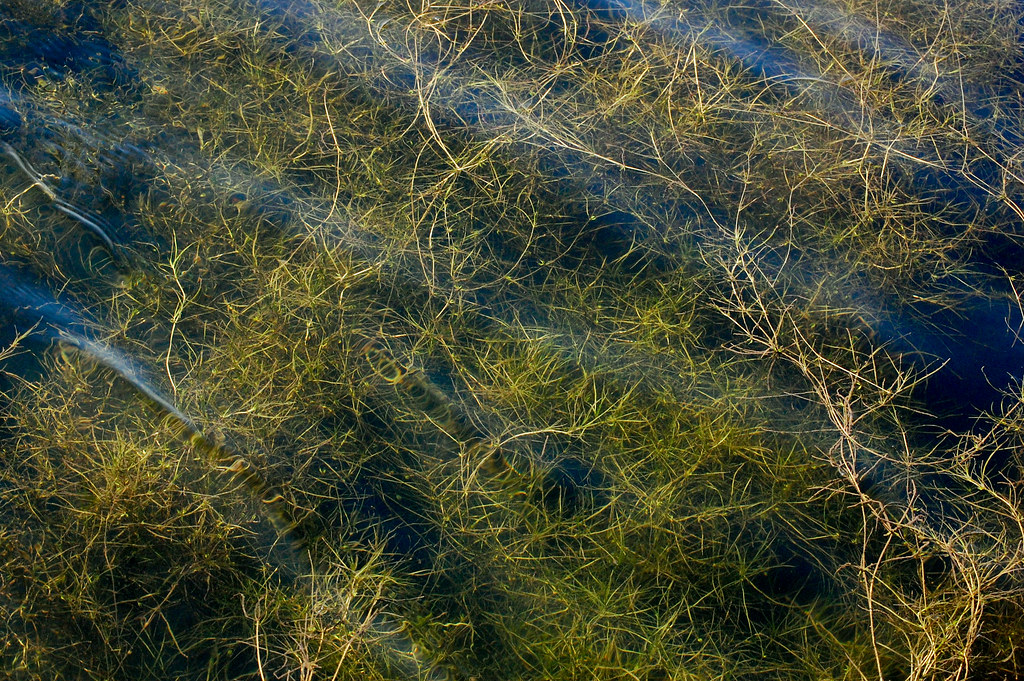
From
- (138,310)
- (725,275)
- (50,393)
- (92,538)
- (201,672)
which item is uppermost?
(725,275)

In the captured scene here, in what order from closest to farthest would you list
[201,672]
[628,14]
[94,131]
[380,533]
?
[201,672]
[380,533]
[94,131]
[628,14]

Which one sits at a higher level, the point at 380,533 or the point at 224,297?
the point at 224,297

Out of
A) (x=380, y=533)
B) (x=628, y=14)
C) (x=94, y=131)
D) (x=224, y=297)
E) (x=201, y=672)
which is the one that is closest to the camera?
(x=201, y=672)

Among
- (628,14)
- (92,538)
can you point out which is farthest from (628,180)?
(92,538)

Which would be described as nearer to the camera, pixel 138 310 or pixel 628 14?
pixel 138 310

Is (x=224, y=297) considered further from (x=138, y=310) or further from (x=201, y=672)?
(x=201, y=672)

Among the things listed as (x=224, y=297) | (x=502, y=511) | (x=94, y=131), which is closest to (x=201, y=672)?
(x=502, y=511)

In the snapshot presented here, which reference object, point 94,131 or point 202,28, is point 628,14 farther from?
point 94,131
